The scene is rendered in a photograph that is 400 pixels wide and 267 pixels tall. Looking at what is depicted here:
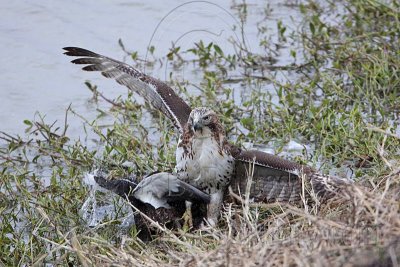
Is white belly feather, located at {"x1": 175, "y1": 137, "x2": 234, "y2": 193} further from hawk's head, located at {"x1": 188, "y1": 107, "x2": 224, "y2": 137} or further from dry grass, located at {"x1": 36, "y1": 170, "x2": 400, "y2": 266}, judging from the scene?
dry grass, located at {"x1": 36, "y1": 170, "x2": 400, "y2": 266}

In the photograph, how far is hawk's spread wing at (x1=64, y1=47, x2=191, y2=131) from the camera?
307 inches

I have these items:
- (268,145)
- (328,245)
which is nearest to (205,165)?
(268,145)

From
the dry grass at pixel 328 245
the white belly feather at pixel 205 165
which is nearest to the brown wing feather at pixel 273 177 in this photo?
the white belly feather at pixel 205 165

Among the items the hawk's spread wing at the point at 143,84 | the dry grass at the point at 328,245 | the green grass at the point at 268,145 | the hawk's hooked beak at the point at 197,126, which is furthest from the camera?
the hawk's spread wing at the point at 143,84

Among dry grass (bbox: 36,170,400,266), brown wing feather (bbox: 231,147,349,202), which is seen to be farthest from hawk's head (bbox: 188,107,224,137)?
dry grass (bbox: 36,170,400,266)

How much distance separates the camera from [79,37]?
36.0ft

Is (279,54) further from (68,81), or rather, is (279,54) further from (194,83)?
(68,81)

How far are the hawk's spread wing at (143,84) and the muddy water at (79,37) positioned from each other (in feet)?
3.69

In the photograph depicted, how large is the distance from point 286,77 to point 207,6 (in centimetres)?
234

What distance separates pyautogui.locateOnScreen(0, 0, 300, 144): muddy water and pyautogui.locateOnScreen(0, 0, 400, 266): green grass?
0.23 meters

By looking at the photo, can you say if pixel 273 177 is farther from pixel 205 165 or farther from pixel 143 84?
pixel 143 84

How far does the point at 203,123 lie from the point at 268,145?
1.39 m

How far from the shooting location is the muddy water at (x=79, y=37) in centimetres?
984

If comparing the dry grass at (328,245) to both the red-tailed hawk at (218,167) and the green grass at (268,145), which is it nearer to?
the green grass at (268,145)
